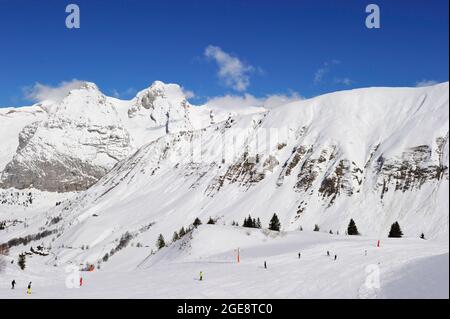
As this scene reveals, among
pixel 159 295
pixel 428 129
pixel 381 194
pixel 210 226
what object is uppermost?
pixel 428 129

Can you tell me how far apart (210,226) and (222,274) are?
132ft

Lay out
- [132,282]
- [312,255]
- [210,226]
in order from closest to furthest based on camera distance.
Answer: [132,282], [312,255], [210,226]

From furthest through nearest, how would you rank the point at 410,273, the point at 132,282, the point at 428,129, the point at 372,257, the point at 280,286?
the point at 428,129 → the point at 372,257 → the point at 132,282 → the point at 280,286 → the point at 410,273

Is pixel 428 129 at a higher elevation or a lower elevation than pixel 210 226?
higher

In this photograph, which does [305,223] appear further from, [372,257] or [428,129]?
[372,257]

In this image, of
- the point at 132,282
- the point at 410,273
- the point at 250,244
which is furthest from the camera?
the point at 250,244

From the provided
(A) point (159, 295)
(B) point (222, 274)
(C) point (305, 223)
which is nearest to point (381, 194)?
(C) point (305, 223)

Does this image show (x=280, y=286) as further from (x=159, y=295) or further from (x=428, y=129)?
(x=428, y=129)

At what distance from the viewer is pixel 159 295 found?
37.3 m
